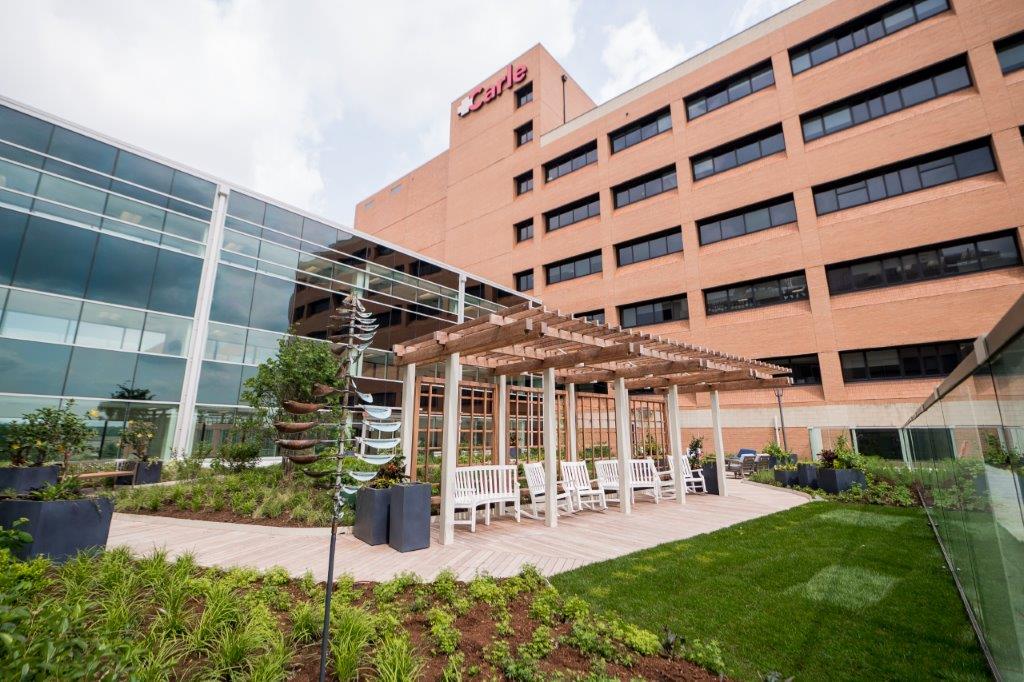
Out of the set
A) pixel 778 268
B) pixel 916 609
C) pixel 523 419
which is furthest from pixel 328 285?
pixel 778 268

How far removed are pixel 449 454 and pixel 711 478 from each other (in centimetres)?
897

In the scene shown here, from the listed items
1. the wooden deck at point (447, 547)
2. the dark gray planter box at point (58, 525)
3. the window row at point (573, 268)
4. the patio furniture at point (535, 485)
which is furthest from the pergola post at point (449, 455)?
the window row at point (573, 268)

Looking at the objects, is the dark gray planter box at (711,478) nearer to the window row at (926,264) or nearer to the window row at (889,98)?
the window row at (926,264)

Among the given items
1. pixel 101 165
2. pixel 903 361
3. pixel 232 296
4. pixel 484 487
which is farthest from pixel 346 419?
pixel 903 361

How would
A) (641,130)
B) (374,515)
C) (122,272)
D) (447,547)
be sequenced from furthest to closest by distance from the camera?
(641,130), (122,272), (374,515), (447,547)

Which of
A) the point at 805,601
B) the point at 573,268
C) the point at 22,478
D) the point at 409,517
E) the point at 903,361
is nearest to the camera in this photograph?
the point at 805,601

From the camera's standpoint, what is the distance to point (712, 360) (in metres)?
9.81

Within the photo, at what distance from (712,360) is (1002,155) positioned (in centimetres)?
1686

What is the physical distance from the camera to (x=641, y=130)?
2642 cm

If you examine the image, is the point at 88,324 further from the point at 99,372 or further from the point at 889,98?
the point at 889,98

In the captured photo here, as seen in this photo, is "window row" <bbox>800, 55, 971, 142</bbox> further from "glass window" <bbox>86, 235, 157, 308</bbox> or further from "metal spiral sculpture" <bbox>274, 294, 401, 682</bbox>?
"glass window" <bbox>86, 235, 157, 308</bbox>

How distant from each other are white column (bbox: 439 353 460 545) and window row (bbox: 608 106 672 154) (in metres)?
24.2

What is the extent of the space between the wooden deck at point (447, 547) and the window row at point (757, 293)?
14.7 m

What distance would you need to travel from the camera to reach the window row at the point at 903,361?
657 inches
